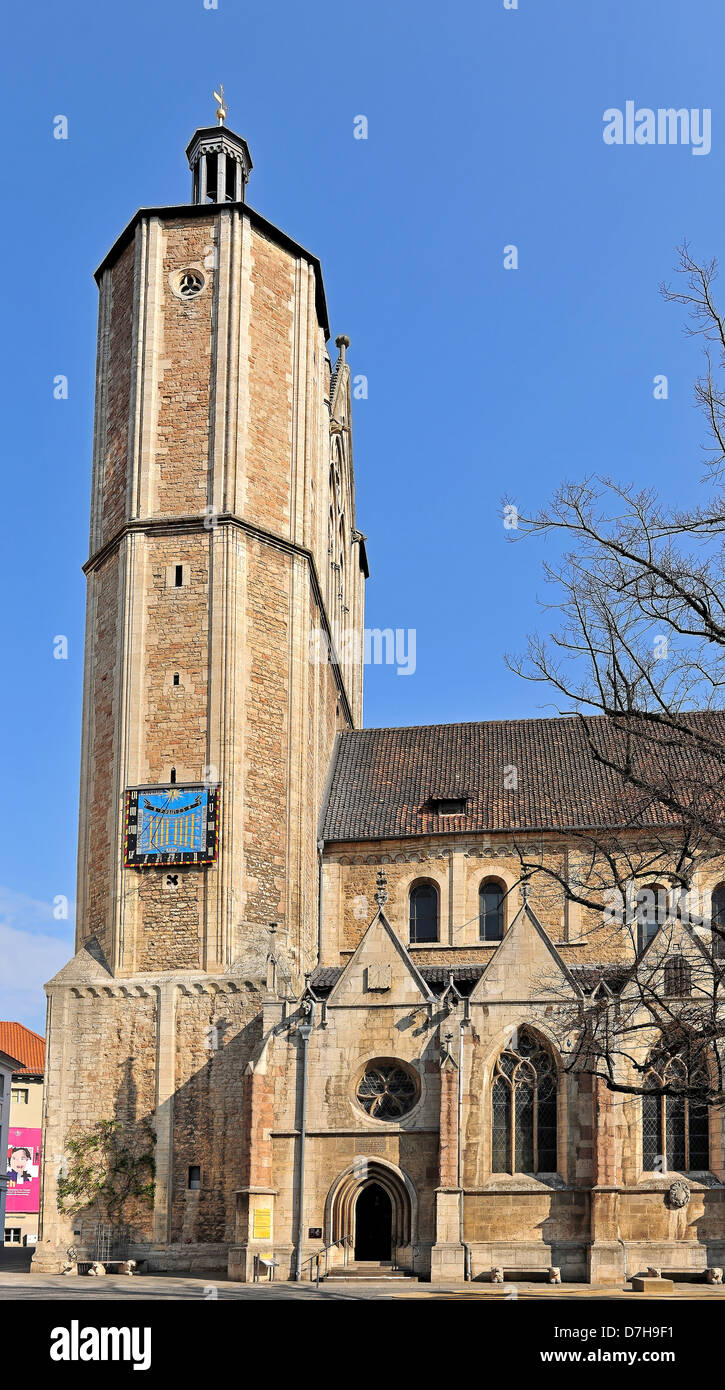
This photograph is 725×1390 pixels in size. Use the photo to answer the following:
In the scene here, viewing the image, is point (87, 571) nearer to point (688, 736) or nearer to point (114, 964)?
point (114, 964)

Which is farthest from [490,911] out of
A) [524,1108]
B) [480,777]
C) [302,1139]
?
[302,1139]

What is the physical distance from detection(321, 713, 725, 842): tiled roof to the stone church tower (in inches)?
56.0

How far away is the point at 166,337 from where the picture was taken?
42.2 meters

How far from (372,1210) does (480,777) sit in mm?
13501

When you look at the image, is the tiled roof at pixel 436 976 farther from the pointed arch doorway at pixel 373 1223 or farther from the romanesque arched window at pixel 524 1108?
the pointed arch doorway at pixel 373 1223

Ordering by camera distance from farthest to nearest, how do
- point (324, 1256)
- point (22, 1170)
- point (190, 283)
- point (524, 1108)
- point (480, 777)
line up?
point (22, 1170), point (480, 777), point (190, 283), point (524, 1108), point (324, 1256)

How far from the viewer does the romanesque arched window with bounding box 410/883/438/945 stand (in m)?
40.5

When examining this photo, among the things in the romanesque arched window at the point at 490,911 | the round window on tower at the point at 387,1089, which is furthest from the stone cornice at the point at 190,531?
the round window on tower at the point at 387,1089

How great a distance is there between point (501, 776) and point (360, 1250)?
1446 cm

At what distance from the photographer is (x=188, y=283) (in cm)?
4262

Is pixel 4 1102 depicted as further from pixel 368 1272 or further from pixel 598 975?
pixel 598 975

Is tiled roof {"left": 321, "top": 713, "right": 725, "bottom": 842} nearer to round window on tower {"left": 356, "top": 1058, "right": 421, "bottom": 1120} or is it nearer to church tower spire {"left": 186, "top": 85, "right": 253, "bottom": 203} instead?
round window on tower {"left": 356, "top": 1058, "right": 421, "bottom": 1120}
